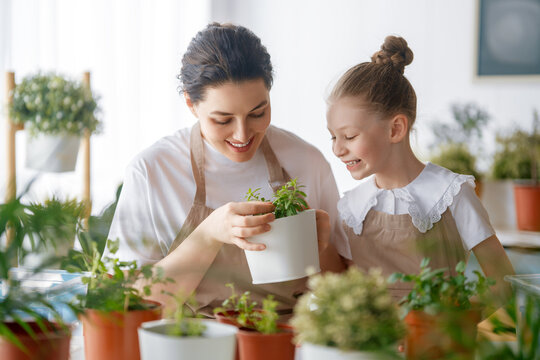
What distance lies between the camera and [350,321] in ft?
2.22

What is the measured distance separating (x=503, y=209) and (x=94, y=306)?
2.84m

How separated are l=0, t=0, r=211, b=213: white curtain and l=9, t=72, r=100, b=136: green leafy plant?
0.43 feet

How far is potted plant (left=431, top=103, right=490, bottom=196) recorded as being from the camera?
3246 millimetres

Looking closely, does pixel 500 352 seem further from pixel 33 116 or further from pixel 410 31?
pixel 410 31

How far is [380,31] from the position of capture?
4320 millimetres

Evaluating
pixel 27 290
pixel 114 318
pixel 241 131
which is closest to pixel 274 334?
pixel 114 318

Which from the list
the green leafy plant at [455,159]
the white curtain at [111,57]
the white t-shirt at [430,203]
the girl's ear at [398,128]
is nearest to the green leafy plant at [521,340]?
the white t-shirt at [430,203]

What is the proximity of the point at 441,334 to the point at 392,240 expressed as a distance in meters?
0.95

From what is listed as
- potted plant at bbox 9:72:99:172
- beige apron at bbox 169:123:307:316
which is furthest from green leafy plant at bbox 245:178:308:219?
potted plant at bbox 9:72:99:172

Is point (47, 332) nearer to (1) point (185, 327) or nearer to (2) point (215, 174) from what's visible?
(1) point (185, 327)

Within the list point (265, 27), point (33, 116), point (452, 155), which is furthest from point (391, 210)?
point (265, 27)

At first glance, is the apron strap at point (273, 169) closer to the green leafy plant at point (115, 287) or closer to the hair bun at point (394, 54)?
the hair bun at point (394, 54)

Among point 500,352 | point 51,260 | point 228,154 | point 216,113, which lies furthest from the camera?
point 228,154

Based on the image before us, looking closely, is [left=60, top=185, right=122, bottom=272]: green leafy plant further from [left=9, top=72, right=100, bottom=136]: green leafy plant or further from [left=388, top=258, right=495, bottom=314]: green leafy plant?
[left=9, top=72, right=100, bottom=136]: green leafy plant
